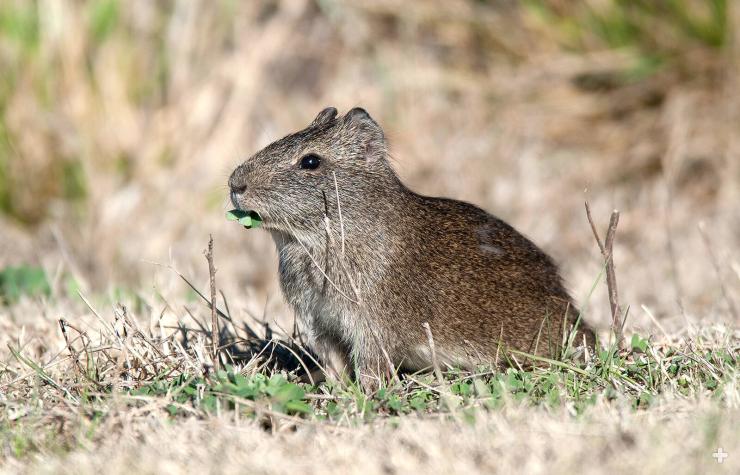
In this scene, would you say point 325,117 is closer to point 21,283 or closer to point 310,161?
point 310,161

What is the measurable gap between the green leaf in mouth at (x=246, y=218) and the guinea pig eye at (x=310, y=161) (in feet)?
1.02

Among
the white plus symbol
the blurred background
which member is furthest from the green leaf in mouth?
the blurred background

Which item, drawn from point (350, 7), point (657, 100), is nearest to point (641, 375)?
point (657, 100)

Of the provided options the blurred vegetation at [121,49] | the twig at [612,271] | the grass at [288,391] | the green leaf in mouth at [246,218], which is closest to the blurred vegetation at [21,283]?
the grass at [288,391]

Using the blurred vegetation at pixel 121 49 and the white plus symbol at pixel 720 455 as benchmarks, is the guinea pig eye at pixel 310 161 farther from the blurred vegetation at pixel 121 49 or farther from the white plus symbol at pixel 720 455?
the blurred vegetation at pixel 121 49

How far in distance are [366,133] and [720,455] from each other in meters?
2.28

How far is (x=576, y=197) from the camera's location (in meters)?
9.00

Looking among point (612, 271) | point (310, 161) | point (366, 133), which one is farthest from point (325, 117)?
point (612, 271)

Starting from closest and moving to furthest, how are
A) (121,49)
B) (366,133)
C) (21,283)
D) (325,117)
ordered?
(366,133) → (325,117) → (21,283) → (121,49)

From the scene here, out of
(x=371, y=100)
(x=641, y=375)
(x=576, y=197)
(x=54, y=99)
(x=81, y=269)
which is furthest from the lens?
(x=371, y=100)

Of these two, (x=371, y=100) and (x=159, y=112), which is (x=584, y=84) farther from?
(x=159, y=112)

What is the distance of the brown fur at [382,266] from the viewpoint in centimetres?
427

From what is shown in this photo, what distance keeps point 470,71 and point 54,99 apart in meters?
3.80

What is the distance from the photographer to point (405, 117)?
370 inches
